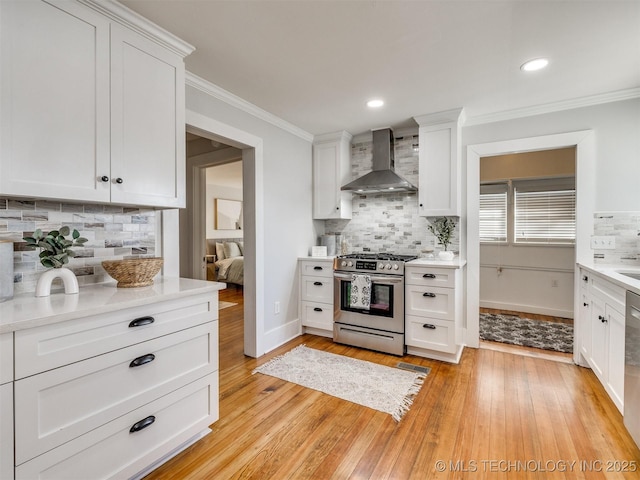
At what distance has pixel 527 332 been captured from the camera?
3.69 meters

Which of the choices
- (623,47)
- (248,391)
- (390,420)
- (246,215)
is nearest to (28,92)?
(246,215)

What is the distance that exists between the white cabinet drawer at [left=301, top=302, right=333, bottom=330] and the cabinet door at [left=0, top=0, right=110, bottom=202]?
7.91 ft

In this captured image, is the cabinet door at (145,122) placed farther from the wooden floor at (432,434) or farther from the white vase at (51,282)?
the wooden floor at (432,434)

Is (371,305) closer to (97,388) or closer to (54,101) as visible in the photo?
(97,388)

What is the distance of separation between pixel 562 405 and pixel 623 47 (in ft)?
7.93

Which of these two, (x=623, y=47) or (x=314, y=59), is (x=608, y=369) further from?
(x=314, y=59)

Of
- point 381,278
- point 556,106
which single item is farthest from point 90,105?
point 556,106

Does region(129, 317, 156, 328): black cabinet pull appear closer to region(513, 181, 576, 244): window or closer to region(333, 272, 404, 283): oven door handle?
region(333, 272, 404, 283): oven door handle

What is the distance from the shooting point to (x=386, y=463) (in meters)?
1.65

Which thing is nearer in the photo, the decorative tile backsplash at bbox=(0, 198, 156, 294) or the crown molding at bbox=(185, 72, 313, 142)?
the decorative tile backsplash at bbox=(0, 198, 156, 294)

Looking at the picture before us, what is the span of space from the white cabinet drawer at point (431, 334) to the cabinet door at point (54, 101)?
106 inches

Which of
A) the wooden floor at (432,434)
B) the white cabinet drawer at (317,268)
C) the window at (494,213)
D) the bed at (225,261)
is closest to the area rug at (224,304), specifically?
the bed at (225,261)

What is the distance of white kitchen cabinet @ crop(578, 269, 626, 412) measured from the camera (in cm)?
187

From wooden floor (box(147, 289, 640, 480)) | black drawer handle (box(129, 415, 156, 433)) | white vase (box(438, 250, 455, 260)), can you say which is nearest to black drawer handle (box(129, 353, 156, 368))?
black drawer handle (box(129, 415, 156, 433))
